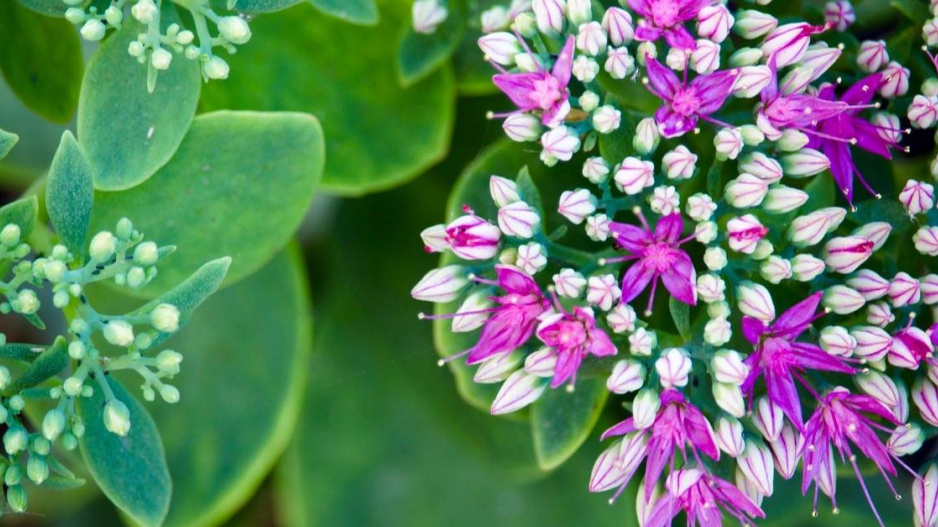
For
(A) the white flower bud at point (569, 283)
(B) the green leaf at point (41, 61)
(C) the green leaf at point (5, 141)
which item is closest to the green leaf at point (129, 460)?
(C) the green leaf at point (5, 141)

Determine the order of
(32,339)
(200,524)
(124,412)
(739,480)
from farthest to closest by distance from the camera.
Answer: (32,339) < (200,524) < (739,480) < (124,412)

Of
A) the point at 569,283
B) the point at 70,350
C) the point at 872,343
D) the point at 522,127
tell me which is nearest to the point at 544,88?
the point at 522,127

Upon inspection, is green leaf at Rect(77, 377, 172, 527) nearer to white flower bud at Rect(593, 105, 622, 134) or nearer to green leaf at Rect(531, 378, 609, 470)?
green leaf at Rect(531, 378, 609, 470)

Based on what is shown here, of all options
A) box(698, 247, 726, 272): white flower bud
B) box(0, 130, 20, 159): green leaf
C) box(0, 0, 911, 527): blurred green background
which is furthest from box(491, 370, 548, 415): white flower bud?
box(0, 130, 20, 159): green leaf

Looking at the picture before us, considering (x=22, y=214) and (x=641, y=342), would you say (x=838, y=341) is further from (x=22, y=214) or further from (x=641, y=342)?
(x=22, y=214)

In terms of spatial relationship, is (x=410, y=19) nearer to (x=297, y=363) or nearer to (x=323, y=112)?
(x=323, y=112)

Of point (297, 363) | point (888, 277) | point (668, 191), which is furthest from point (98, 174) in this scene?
point (888, 277)

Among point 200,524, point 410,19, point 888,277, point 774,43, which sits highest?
A: point 774,43

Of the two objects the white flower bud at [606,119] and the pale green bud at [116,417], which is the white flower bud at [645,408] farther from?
the pale green bud at [116,417]
